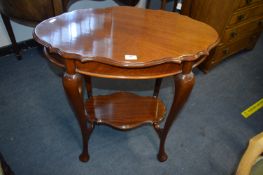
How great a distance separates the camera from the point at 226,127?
183 cm

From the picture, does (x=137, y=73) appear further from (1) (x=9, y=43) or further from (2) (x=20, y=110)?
(1) (x=9, y=43)

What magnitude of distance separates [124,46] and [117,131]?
846mm

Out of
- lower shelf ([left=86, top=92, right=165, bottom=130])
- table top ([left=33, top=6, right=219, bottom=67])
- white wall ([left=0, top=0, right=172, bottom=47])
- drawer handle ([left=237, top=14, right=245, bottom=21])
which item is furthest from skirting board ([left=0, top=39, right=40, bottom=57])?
drawer handle ([left=237, top=14, right=245, bottom=21])

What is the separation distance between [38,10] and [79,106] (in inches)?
37.0

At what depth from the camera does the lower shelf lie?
4.83 feet

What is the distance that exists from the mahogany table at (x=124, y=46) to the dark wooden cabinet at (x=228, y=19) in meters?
0.85

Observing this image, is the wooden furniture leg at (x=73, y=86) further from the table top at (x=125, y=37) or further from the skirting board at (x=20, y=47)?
the skirting board at (x=20, y=47)

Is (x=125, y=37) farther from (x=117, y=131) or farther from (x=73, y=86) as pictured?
(x=117, y=131)

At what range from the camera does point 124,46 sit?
3.44ft

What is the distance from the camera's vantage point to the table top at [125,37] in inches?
38.4

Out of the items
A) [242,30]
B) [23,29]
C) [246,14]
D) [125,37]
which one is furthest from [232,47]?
[23,29]

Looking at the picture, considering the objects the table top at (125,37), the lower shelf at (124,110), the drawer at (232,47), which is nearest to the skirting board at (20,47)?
the lower shelf at (124,110)

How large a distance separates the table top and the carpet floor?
0.83m

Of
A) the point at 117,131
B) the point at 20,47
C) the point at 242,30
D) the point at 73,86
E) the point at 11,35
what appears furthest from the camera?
the point at 20,47
